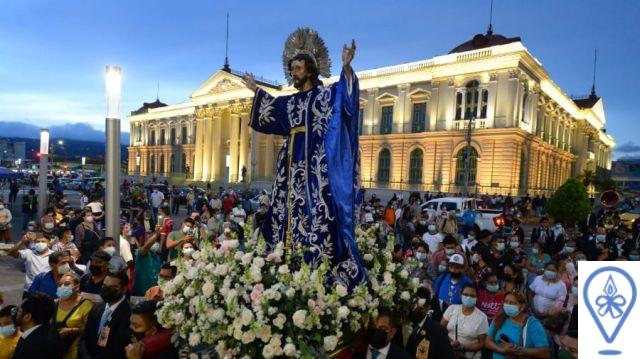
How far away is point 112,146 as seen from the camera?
4.07 meters

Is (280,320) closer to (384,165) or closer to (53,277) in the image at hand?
(53,277)

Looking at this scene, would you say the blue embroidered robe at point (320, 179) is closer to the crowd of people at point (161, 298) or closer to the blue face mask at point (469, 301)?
the crowd of people at point (161, 298)

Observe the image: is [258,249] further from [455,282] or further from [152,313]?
[455,282]

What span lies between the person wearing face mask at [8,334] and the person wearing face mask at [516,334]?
4.17 meters

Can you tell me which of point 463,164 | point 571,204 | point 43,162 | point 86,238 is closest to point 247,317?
point 86,238

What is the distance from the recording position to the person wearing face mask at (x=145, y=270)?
6.17 m

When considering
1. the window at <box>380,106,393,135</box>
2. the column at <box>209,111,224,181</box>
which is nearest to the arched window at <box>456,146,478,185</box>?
the window at <box>380,106,393,135</box>

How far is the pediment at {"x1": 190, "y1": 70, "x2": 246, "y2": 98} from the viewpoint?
47.8m

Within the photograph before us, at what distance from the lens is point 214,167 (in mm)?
51156

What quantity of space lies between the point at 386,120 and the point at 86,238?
32759 millimetres

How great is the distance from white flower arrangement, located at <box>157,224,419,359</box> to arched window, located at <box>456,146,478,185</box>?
30.8 metres

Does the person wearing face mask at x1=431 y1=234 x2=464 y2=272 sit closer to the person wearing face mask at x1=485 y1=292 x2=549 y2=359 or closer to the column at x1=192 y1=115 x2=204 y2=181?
the person wearing face mask at x1=485 y1=292 x2=549 y2=359

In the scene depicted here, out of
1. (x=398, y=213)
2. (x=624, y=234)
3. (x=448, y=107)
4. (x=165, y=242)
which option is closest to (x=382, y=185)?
(x=448, y=107)

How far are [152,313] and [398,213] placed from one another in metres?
12.9
